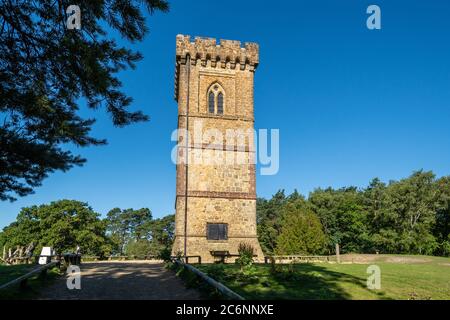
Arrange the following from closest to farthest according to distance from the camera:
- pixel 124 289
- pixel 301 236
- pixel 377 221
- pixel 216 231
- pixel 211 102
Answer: pixel 124 289
pixel 216 231
pixel 211 102
pixel 301 236
pixel 377 221

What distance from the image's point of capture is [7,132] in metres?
6.84

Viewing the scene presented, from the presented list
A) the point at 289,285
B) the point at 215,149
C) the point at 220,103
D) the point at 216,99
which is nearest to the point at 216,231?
the point at 215,149

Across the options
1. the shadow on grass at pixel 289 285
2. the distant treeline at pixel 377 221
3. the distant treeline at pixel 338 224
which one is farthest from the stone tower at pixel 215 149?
the distant treeline at pixel 377 221

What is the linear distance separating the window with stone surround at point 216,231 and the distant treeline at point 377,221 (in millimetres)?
20335

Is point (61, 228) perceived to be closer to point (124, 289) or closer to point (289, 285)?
point (124, 289)

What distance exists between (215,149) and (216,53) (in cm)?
721

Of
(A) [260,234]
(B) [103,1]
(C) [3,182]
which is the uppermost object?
(B) [103,1]

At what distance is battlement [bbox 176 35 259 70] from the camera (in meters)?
25.0

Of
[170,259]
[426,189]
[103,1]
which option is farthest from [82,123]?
[426,189]

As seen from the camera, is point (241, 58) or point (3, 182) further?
point (241, 58)

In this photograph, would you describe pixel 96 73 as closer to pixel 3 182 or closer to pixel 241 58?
pixel 3 182

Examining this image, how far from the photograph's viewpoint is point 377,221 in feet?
167

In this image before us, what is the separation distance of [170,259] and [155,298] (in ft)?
28.9
